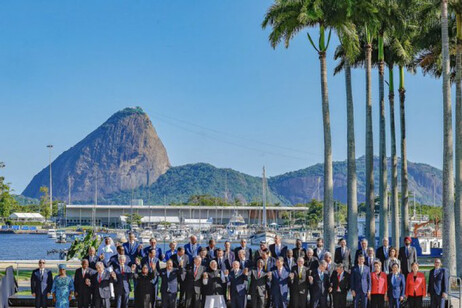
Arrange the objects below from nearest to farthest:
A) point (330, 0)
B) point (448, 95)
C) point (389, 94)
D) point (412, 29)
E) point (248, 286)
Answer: point (248, 286) → point (448, 95) → point (330, 0) → point (412, 29) → point (389, 94)

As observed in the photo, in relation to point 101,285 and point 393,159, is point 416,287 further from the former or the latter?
point 393,159

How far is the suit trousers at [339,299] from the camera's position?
21.6 metres

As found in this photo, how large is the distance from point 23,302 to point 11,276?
40.9 inches

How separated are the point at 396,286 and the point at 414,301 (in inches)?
29.7

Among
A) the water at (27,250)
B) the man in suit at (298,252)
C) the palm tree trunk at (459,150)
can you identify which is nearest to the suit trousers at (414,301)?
the man in suit at (298,252)

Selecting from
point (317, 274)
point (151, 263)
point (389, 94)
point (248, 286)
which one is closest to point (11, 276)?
point (151, 263)

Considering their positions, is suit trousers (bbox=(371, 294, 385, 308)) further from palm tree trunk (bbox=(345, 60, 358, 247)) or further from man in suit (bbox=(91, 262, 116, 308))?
palm tree trunk (bbox=(345, 60, 358, 247))

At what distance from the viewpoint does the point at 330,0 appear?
34.1 metres

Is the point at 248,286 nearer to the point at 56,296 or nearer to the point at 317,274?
the point at 317,274

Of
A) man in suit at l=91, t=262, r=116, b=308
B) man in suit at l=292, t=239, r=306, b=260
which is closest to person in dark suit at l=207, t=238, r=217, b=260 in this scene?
man in suit at l=292, t=239, r=306, b=260

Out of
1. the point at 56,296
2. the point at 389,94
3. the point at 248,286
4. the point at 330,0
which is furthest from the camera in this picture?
the point at 389,94

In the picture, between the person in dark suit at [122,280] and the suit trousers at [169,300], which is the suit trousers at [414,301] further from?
the person in dark suit at [122,280]

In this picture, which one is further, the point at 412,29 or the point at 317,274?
the point at 412,29

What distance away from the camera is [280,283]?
854 inches
